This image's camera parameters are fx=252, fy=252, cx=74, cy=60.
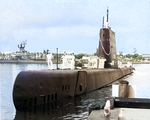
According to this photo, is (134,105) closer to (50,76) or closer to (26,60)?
(50,76)

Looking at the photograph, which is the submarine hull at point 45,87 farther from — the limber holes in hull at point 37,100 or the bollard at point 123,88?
the bollard at point 123,88

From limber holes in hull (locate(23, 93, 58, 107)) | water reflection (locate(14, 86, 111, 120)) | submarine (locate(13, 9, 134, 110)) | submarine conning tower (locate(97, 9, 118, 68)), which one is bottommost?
water reflection (locate(14, 86, 111, 120))

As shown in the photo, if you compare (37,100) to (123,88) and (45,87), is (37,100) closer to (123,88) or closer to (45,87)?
(45,87)

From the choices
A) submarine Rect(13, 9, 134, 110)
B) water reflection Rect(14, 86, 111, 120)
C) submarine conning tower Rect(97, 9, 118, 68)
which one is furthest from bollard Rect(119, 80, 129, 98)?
submarine conning tower Rect(97, 9, 118, 68)

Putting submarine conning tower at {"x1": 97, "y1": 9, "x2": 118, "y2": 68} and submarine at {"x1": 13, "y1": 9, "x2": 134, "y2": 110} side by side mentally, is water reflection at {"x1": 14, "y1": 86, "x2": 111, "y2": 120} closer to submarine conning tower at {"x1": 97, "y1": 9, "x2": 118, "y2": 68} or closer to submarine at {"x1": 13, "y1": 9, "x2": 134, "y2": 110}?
submarine at {"x1": 13, "y1": 9, "x2": 134, "y2": 110}

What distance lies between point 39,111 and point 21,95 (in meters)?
0.96

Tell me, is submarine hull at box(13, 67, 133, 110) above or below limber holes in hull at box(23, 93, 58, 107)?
above

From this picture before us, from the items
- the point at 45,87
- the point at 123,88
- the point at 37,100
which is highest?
the point at 123,88

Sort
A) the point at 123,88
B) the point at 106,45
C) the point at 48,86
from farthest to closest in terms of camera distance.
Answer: the point at 106,45, the point at 48,86, the point at 123,88

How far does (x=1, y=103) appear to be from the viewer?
13102 mm

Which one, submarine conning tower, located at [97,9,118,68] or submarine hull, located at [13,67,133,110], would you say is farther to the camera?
submarine conning tower, located at [97,9,118,68]

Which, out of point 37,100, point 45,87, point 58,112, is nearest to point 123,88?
point 58,112

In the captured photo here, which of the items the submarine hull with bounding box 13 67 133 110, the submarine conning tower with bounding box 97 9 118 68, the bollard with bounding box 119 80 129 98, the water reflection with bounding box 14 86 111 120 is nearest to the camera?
the bollard with bounding box 119 80 129 98

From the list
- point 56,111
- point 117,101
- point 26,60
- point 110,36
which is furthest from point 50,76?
point 26,60
